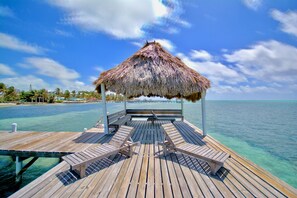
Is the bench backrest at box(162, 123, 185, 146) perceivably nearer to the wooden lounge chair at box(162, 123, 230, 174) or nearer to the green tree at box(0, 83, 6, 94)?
the wooden lounge chair at box(162, 123, 230, 174)

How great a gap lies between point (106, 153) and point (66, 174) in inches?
34.3

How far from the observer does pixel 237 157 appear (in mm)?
3879

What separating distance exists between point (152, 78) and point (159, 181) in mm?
3722

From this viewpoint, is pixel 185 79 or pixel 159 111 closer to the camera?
pixel 185 79

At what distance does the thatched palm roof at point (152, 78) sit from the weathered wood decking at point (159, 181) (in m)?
2.83

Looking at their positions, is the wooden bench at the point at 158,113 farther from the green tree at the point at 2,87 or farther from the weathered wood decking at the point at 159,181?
the green tree at the point at 2,87

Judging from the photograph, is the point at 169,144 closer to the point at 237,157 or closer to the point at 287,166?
the point at 237,157

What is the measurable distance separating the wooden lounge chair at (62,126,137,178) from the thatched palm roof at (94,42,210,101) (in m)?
2.00

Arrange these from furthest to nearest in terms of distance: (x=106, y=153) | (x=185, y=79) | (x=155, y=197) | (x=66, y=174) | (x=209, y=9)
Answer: (x=209, y=9) < (x=185, y=79) < (x=106, y=153) < (x=66, y=174) < (x=155, y=197)

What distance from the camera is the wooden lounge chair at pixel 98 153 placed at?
9.54ft

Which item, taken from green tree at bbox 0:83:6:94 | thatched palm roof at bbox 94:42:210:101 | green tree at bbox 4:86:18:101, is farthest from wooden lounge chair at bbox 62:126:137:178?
green tree at bbox 4:86:18:101

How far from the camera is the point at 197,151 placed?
346 cm

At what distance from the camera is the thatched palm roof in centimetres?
561

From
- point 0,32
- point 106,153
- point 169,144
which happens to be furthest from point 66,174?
point 0,32
